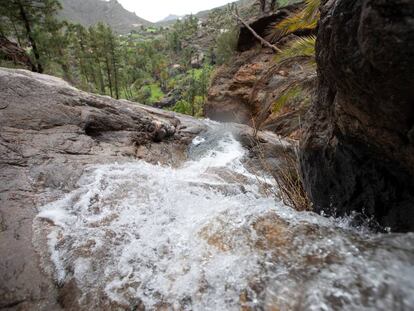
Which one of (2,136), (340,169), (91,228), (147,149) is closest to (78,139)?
(2,136)

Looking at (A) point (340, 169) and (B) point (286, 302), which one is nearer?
(B) point (286, 302)

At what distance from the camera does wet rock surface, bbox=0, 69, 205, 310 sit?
2.62 meters

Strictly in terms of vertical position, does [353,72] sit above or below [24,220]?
above

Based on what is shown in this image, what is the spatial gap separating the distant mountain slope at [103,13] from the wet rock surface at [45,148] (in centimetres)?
17734

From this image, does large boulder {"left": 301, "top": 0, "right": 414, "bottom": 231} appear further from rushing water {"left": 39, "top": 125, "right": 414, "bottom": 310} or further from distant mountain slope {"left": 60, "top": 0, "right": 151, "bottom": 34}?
distant mountain slope {"left": 60, "top": 0, "right": 151, "bottom": 34}

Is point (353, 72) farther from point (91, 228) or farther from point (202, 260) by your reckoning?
point (91, 228)

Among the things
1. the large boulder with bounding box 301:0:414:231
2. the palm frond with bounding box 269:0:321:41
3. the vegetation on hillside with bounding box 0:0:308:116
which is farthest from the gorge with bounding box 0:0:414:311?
the vegetation on hillside with bounding box 0:0:308:116

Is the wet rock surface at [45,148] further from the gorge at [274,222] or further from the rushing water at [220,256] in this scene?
the rushing water at [220,256]

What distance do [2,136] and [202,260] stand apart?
4.83 metres

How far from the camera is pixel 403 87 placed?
5.29ft

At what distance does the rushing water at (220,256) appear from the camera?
1.78m

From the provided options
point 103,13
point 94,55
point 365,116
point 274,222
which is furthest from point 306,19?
point 103,13

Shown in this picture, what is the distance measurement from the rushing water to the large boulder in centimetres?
30

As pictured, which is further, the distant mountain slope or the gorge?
the distant mountain slope
